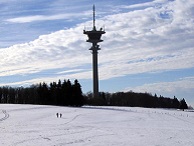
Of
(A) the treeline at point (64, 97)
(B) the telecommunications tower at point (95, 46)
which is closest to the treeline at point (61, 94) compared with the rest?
(A) the treeline at point (64, 97)

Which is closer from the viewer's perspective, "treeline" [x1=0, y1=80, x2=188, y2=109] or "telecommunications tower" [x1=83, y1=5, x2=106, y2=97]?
"treeline" [x1=0, y1=80, x2=188, y2=109]

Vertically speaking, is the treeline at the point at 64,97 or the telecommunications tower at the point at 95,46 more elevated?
the telecommunications tower at the point at 95,46

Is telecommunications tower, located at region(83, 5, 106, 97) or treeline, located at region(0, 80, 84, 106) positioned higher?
telecommunications tower, located at region(83, 5, 106, 97)

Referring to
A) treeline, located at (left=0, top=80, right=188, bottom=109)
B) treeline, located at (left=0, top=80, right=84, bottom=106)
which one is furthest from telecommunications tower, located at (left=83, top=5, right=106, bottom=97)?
treeline, located at (left=0, top=80, right=84, bottom=106)

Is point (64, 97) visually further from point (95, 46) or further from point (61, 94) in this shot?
point (95, 46)

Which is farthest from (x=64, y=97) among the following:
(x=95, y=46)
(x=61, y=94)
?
(x=95, y=46)

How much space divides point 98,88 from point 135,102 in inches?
855

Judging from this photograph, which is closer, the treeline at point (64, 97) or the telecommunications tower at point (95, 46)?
the treeline at point (64, 97)

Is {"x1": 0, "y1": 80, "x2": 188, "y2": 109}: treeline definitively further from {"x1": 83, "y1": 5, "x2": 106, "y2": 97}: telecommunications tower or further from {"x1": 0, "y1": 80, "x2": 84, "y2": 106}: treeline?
{"x1": 83, "y1": 5, "x2": 106, "y2": 97}: telecommunications tower

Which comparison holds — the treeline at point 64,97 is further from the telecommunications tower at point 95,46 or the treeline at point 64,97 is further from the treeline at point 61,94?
the telecommunications tower at point 95,46

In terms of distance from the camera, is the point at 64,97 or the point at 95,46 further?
the point at 95,46

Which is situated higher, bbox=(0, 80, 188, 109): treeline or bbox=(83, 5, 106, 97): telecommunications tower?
bbox=(83, 5, 106, 97): telecommunications tower

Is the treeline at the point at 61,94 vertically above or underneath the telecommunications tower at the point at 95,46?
underneath

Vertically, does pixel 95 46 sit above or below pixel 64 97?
above
